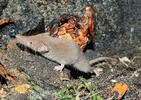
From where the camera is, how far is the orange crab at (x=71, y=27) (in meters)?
4.55

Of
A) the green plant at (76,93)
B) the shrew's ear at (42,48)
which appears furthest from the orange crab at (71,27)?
the green plant at (76,93)

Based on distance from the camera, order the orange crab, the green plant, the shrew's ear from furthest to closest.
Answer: the orange crab → the shrew's ear → the green plant

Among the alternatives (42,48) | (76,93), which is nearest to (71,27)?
(42,48)

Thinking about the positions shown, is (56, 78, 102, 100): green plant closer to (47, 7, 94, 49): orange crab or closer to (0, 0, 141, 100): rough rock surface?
(0, 0, 141, 100): rough rock surface

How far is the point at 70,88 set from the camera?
12.4 feet

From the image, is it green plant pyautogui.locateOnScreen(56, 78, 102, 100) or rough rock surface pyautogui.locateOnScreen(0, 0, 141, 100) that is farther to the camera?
rough rock surface pyautogui.locateOnScreen(0, 0, 141, 100)

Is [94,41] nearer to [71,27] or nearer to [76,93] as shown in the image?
[71,27]

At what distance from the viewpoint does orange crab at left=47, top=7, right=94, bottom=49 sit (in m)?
4.55

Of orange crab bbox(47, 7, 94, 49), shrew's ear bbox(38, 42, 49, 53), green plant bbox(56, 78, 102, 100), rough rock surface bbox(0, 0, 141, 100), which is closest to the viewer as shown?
green plant bbox(56, 78, 102, 100)

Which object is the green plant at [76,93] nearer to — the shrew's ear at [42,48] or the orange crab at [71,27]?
the shrew's ear at [42,48]

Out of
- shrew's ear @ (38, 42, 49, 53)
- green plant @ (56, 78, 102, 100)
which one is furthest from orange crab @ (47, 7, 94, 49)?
green plant @ (56, 78, 102, 100)

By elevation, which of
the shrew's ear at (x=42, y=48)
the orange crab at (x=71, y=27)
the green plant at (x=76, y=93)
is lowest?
the green plant at (x=76, y=93)

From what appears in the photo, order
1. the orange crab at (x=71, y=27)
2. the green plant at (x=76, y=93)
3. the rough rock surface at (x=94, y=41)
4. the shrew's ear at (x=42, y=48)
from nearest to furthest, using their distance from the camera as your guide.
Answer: the green plant at (x=76, y=93) < the rough rock surface at (x=94, y=41) < the shrew's ear at (x=42, y=48) < the orange crab at (x=71, y=27)

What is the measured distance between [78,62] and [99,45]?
120 cm
